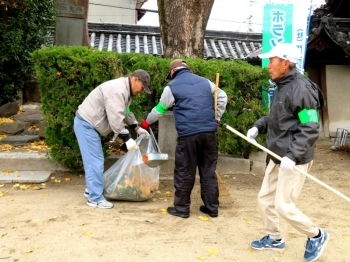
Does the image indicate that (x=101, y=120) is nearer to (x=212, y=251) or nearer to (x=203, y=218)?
(x=203, y=218)

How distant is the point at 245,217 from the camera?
206 inches

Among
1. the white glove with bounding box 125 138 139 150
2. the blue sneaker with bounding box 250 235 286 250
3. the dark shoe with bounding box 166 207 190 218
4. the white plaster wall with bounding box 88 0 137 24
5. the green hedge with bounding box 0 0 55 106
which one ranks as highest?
the white plaster wall with bounding box 88 0 137 24

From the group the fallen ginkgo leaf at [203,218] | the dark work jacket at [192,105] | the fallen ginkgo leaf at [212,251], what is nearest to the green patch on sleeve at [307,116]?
the dark work jacket at [192,105]

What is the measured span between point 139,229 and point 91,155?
1.18 meters

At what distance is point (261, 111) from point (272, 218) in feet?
9.99

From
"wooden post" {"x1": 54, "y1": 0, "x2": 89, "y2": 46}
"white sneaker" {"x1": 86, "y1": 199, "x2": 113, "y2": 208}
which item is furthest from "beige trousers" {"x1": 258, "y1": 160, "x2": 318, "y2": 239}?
"wooden post" {"x1": 54, "y1": 0, "x2": 89, "y2": 46}

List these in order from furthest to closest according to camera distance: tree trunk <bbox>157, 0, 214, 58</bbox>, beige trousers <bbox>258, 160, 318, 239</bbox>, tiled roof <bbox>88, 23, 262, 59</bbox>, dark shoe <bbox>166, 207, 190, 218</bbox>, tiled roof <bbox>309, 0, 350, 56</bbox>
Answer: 1. tiled roof <bbox>88, 23, 262, 59</bbox>
2. tiled roof <bbox>309, 0, 350, 56</bbox>
3. tree trunk <bbox>157, 0, 214, 58</bbox>
4. dark shoe <bbox>166, 207, 190, 218</bbox>
5. beige trousers <bbox>258, 160, 318, 239</bbox>

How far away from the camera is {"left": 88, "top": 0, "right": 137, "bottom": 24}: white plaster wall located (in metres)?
22.3

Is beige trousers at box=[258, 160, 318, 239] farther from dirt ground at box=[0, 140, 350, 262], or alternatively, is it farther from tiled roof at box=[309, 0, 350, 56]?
tiled roof at box=[309, 0, 350, 56]

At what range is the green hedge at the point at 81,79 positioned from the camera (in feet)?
20.0

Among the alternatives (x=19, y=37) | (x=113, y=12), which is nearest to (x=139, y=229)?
(x=19, y=37)

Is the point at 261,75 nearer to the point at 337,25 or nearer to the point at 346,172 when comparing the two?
the point at 346,172

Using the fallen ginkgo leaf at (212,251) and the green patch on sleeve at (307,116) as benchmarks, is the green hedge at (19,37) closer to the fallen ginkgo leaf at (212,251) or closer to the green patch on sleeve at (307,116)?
the fallen ginkgo leaf at (212,251)

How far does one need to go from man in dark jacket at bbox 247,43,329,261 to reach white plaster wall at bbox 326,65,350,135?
8806 millimetres
